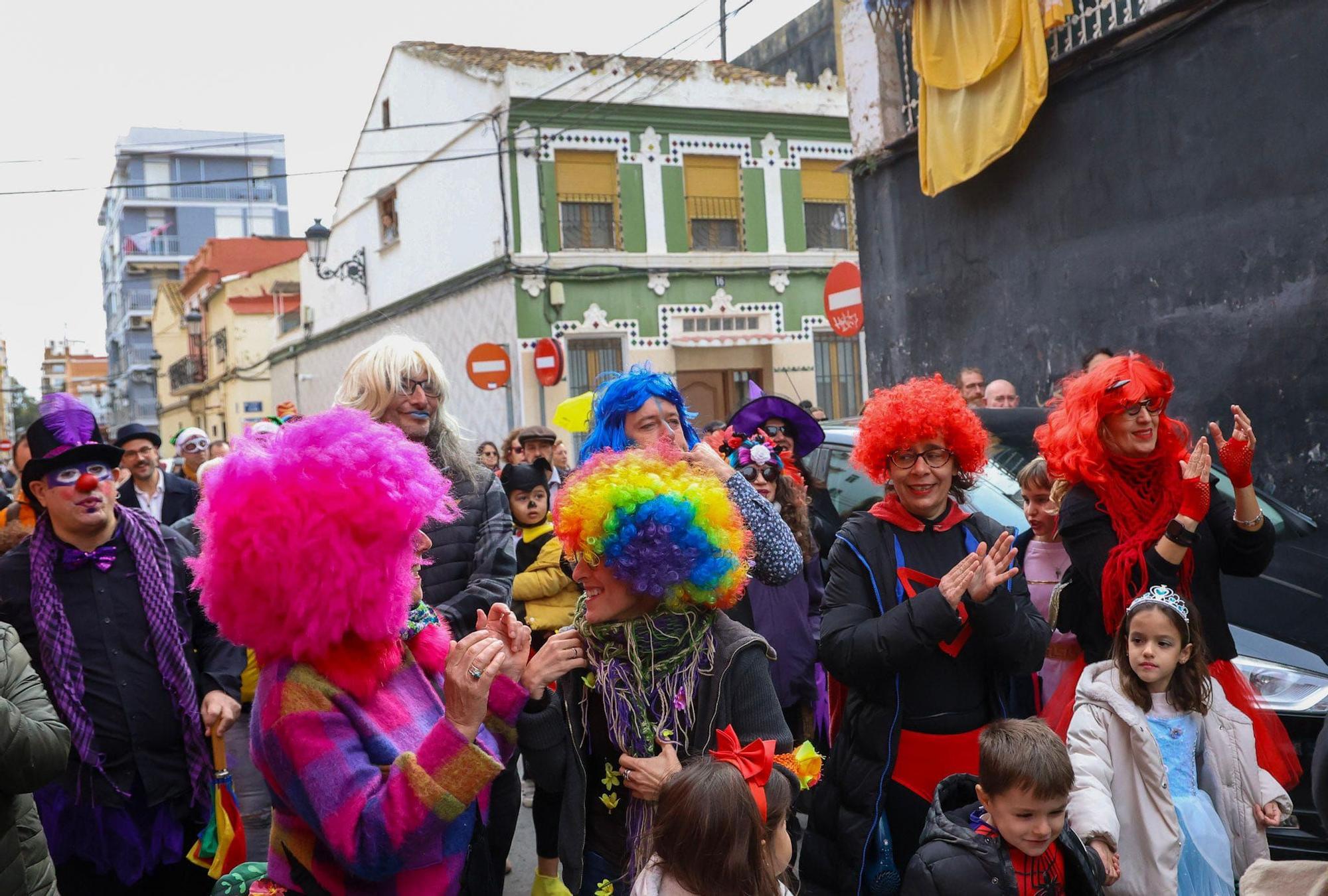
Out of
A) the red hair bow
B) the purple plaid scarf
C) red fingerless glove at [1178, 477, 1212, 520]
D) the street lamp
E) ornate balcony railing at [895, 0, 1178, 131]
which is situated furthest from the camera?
the street lamp

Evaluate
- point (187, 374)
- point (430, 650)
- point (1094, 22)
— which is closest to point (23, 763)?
point (430, 650)

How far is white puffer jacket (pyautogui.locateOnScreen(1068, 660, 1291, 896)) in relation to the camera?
3.34 metres

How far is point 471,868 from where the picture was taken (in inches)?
107

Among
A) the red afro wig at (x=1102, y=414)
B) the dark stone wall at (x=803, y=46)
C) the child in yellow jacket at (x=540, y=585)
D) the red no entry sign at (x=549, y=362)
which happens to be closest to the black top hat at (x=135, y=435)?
the child in yellow jacket at (x=540, y=585)

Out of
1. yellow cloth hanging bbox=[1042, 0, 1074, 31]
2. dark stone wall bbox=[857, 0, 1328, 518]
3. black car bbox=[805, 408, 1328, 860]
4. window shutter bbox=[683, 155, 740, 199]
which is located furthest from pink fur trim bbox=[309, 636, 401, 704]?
window shutter bbox=[683, 155, 740, 199]

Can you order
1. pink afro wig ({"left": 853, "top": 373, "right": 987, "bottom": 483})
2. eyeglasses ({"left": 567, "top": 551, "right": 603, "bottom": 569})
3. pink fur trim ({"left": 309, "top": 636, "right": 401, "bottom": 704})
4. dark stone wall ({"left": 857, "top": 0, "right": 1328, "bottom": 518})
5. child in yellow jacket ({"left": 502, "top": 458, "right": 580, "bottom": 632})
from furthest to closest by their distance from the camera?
dark stone wall ({"left": 857, "top": 0, "right": 1328, "bottom": 518})
child in yellow jacket ({"left": 502, "top": 458, "right": 580, "bottom": 632})
pink afro wig ({"left": 853, "top": 373, "right": 987, "bottom": 483})
eyeglasses ({"left": 567, "top": 551, "right": 603, "bottom": 569})
pink fur trim ({"left": 309, "top": 636, "right": 401, "bottom": 704})

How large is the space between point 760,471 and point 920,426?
1378mm

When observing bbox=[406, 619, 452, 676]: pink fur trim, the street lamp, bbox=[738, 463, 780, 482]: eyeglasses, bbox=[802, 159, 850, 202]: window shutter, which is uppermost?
bbox=[802, 159, 850, 202]: window shutter

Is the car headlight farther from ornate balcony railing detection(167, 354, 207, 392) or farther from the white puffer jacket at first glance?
ornate balcony railing detection(167, 354, 207, 392)

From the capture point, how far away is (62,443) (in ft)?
12.4

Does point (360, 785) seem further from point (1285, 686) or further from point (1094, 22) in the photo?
point (1094, 22)

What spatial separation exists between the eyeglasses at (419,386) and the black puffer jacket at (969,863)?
2.22 m

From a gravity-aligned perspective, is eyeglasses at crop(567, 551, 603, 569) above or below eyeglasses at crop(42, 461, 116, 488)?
below

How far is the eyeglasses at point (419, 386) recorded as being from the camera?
402cm
